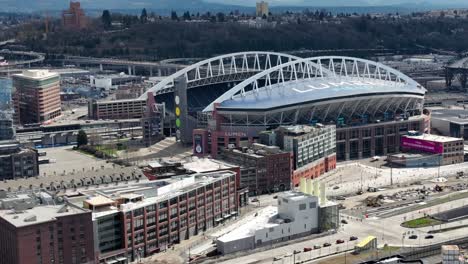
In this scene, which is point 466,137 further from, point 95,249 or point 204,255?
point 95,249

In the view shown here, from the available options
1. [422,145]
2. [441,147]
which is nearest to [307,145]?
[422,145]

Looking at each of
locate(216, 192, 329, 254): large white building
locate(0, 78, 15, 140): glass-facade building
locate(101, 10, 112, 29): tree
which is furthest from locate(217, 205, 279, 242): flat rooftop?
locate(101, 10, 112, 29): tree

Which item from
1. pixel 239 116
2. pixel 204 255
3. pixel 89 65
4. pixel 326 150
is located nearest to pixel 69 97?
pixel 89 65

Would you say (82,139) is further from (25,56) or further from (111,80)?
(25,56)

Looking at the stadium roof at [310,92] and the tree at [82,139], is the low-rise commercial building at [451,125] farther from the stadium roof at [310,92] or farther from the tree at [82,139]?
the tree at [82,139]

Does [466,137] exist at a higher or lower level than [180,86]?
lower

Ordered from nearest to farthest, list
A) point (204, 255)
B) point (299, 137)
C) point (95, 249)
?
point (95, 249) → point (204, 255) → point (299, 137)

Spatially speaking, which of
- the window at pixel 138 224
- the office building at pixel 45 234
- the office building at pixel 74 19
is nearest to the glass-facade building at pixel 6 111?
the window at pixel 138 224
